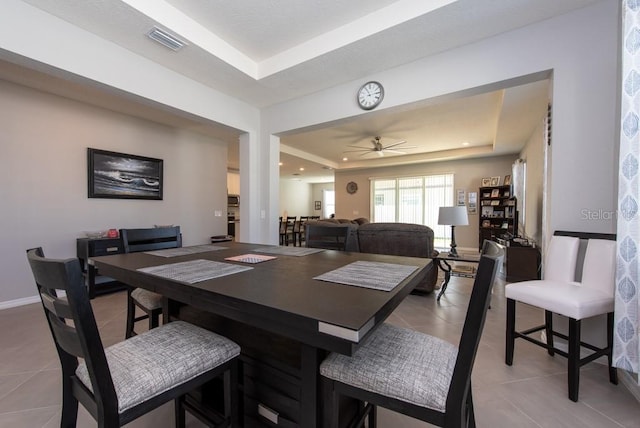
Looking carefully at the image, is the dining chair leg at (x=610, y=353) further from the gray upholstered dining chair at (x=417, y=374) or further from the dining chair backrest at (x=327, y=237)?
the dining chair backrest at (x=327, y=237)

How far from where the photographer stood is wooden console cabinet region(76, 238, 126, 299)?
319cm

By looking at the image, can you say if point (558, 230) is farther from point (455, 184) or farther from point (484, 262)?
point (455, 184)

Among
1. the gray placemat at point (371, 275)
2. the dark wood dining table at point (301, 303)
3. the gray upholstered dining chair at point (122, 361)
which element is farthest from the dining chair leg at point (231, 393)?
the gray placemat at point (371, 275)

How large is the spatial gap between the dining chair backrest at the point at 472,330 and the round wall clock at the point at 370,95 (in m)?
2.41

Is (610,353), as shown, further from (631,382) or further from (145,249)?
(145,249)

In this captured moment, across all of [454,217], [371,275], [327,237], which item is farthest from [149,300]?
[454,217]

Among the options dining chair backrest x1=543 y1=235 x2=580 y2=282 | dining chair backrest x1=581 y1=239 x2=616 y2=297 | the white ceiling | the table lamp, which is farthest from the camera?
the table lamp

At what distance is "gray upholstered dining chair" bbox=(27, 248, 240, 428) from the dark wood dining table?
0.19m

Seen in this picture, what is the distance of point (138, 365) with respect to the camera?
929 millimetres

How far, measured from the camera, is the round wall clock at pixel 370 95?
277 cm

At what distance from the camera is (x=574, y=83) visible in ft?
6.33

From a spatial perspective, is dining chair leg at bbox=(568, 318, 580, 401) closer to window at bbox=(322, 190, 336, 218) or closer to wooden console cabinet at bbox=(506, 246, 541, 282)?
wooden console cabinet at bbox=(506, 246, 541, 282)

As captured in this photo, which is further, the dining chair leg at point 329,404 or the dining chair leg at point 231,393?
the dining chair leg at point 231,393

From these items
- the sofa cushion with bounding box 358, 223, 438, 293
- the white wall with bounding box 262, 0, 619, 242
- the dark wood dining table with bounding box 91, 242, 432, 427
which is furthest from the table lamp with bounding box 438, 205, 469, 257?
the dark wood dining table with bounding box 91, 242, 432, 427
